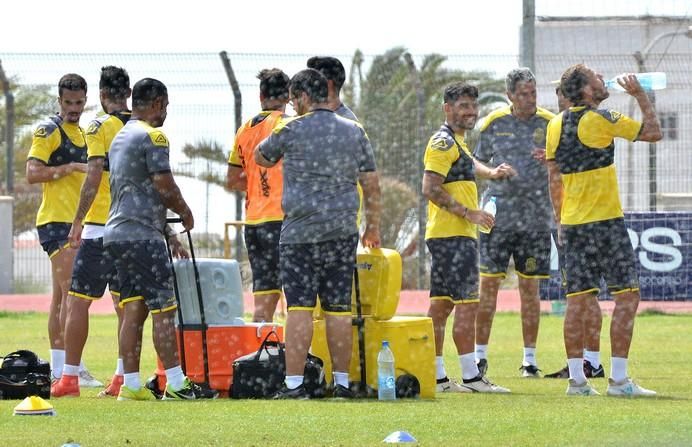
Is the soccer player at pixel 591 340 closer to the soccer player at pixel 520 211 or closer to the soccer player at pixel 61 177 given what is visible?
the soccer player at pixel 520 211

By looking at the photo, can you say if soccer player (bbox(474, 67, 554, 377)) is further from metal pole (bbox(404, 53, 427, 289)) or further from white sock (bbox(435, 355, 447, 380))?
metal pole (bbox(404, 53, 427, 289))

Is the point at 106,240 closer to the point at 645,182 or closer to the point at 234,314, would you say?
the point at 234,314

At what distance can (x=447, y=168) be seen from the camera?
1031cm

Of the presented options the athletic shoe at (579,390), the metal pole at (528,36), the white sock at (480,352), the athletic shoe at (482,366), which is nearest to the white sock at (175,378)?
the athletic shoe at (579,390)

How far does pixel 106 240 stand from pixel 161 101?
90 centimetres

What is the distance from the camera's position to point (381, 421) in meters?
7.88

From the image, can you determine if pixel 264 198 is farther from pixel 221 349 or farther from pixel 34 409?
pixel 34 409

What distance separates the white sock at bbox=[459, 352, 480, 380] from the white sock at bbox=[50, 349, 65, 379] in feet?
8.87

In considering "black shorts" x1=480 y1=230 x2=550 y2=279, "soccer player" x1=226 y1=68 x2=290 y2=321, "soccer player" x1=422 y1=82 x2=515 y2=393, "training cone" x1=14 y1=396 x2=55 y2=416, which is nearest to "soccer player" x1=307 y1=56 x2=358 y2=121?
"soccer player" x1=226 y1=68 x2=290 y2=321

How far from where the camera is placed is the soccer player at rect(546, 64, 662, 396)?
31.5 feet

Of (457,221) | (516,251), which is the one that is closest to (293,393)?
(457,221)

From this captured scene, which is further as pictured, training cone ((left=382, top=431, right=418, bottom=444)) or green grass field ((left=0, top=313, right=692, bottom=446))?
green grass field ((left=0, top=313, right=692, bottom=446))

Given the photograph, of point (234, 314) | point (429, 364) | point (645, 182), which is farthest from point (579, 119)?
point (645, 182)

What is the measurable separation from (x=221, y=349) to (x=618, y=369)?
243cm
